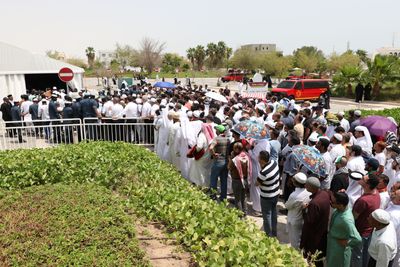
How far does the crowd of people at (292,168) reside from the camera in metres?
4.82

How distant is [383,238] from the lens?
4516 millimetres

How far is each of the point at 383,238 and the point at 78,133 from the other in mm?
9896

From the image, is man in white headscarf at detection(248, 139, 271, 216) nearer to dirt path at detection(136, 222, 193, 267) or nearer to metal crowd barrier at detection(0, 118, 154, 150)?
dirt path at detection(136, 222, 193, 267)

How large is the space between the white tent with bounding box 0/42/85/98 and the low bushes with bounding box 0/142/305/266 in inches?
608

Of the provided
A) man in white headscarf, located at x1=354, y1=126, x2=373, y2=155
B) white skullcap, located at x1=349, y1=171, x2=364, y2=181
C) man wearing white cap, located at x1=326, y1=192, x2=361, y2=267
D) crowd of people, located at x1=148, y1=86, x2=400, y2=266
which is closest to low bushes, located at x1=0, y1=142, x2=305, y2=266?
crowd of people, located at x1=148, y1=86, x2=400, y2=266

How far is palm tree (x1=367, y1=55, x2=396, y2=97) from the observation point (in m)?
26.8

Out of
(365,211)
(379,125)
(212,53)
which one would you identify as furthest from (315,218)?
(212,53)

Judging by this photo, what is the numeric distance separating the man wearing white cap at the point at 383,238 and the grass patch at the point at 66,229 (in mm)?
2897

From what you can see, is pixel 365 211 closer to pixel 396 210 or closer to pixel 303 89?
pixel 396 210

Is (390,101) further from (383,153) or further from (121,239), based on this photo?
(121,239)

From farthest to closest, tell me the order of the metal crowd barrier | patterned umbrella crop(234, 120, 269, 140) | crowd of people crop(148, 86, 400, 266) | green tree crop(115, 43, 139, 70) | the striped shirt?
green tree crop(115, 43, 139, 70), the metal crowd barrier, patterned umbrella crop(234, 120, 269, 140), the striped shirt, crowd of people crop(148, 86, 400, 266)

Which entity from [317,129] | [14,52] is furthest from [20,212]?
[14,52]

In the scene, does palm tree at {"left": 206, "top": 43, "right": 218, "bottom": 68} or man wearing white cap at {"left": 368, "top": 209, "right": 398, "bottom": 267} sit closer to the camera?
man wearing white cap at {"left": 368, "top": 209, "right": 398, "bottom": 267}

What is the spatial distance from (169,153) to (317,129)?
3.97m
